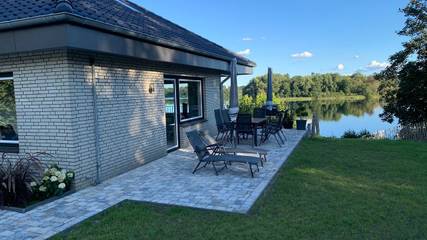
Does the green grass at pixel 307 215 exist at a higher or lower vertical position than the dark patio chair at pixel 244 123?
lower

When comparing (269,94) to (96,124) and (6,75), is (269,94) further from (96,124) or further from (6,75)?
(6,75)

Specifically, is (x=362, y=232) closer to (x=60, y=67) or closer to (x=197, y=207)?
(x=197, y=207)

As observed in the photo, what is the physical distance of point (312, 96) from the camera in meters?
53.7

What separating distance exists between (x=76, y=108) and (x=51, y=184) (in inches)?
55.3

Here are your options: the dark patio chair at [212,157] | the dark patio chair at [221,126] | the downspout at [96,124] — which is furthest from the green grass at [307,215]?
the dark patio chair at [221,126]

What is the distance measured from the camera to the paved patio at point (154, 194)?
185 inches

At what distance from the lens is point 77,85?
6172mm

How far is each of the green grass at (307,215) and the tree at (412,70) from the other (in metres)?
16.5

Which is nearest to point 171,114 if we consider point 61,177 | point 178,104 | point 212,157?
point 178,104

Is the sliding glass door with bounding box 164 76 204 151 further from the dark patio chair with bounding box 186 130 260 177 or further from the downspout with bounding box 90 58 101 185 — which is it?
the downspout with bounding box 90 58 101 185

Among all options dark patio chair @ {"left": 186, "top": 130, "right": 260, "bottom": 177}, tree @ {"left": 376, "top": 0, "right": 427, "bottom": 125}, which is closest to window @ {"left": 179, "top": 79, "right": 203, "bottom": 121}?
dark patio chair @ {"left": 186, "top": 130, "right": 260, "bottom": 177}

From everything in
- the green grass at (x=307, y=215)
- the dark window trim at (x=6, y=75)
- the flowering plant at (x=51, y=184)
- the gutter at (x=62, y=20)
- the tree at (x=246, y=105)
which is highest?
the gutter at (x=62, y=20)

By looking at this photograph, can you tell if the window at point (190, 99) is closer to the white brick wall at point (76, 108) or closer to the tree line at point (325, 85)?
the white brick wall at point (76, 108)

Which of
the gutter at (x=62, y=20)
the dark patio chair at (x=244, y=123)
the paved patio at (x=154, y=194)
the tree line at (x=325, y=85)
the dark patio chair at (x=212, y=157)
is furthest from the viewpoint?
the tree line at (x=325, y=85)
